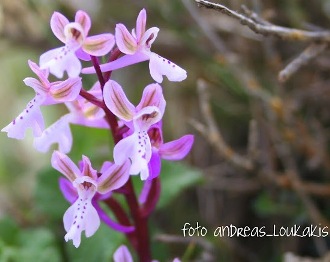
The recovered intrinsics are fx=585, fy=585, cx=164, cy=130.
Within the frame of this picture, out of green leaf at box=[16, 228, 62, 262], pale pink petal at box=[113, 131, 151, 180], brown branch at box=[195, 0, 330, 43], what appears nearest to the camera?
pale pink petal at box=[113, 131, 151, 180]

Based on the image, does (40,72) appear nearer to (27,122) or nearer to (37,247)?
(27,122)

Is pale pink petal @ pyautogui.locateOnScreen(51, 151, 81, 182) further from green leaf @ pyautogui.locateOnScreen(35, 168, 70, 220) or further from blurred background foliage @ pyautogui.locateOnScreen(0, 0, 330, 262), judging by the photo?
green leaf @ pyautogui.locateOnScreen(35, 168, 70, 220)

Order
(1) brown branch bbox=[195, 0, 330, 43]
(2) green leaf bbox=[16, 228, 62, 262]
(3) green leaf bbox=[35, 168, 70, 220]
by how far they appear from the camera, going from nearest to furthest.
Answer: (1) brown branch bbox=[195, 0, 330, 43] < (2) green leaf bbox=[16, 228, 62, 262] < (3) green leaf bbox=[35, 168, 70, 220]

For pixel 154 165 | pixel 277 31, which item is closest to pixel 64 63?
pixel 154 165

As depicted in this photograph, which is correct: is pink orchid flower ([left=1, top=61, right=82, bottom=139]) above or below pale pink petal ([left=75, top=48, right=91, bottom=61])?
below

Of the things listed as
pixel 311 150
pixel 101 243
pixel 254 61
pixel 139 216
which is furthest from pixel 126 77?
pixel 139 216

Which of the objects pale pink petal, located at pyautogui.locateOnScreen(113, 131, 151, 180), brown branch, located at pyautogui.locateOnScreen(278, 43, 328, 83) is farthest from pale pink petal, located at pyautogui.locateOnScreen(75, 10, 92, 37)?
brown branch, located at pyautogui.locateOnScreen(278, 43, 328, 83)
